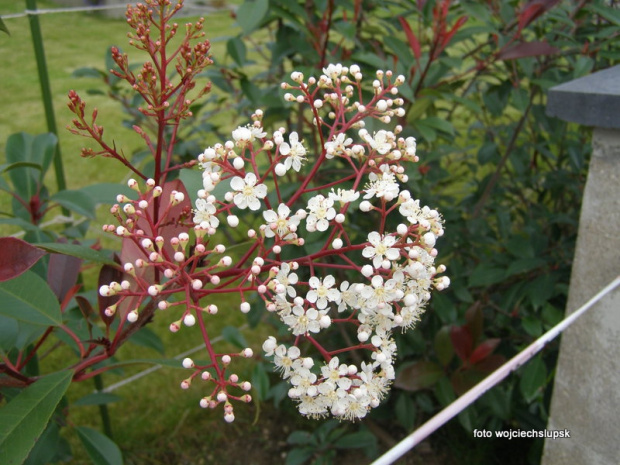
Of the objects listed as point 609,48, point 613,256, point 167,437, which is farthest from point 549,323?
point 167,437

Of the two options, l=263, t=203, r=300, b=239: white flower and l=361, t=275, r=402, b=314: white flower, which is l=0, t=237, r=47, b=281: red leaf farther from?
l=361, t=275, r=402, b=314: white flower

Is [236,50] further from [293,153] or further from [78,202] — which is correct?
[293,153]

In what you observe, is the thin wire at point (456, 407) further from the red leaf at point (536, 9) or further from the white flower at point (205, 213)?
the red leaf at point (536, 9)

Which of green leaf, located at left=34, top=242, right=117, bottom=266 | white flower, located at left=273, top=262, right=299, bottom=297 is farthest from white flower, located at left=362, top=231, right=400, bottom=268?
green leaf, located at left=34, top=242, right=117, bottom=266

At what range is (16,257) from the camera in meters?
0.82

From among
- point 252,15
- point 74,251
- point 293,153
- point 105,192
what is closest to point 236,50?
point 252,15

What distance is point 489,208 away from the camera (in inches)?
100

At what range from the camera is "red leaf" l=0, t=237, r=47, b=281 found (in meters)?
0.82

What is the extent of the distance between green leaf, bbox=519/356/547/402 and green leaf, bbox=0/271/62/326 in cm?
143

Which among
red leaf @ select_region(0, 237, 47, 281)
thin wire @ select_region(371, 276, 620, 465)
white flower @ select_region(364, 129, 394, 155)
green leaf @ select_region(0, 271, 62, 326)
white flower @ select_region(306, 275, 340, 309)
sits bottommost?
thin wire @ select_region(371, 276, 620, 465)

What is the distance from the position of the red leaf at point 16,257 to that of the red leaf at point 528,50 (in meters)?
1.47

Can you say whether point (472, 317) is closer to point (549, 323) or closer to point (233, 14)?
point (549, 323)

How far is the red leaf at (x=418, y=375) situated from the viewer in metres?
2.02

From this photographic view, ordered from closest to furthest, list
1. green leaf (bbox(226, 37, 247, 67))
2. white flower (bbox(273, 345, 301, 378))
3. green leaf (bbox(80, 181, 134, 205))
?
white flower (bbox(273, 345, 301, 378))
green leaf (bbox(80, 181, 134, 205))
green leaf (bbox(226, 37, 247, 67))
